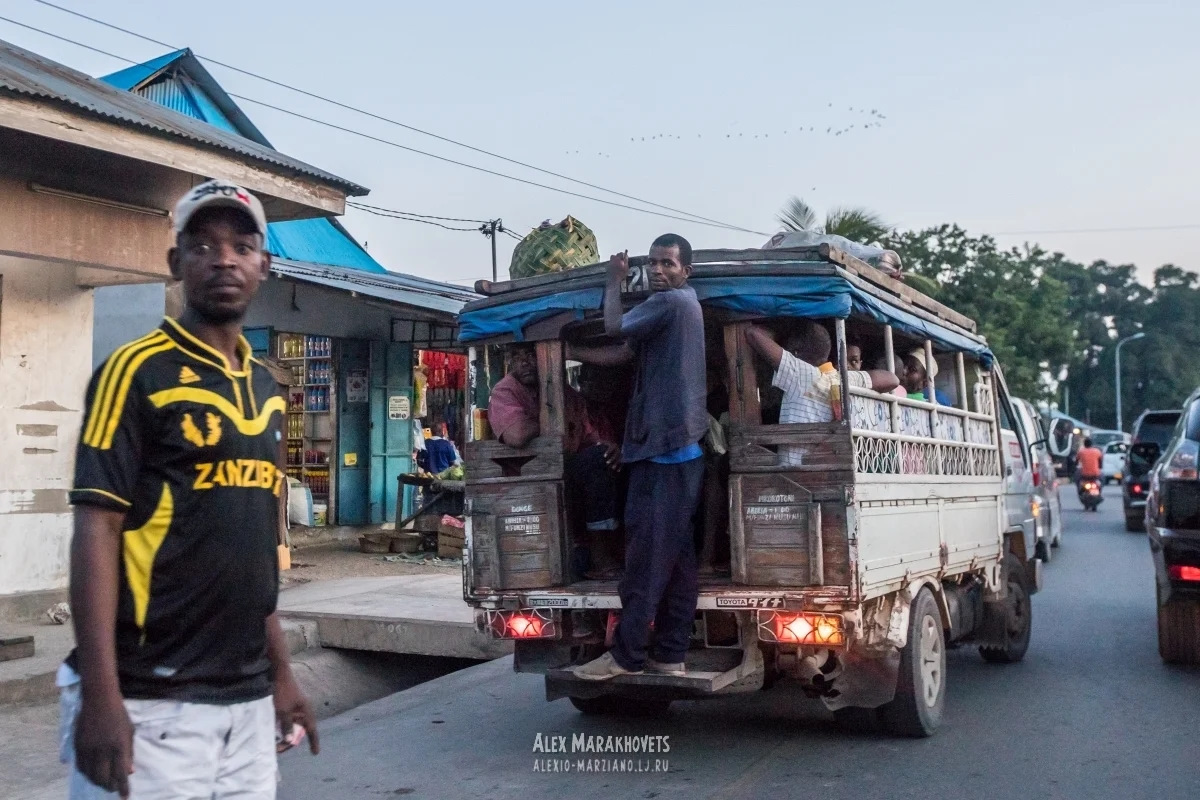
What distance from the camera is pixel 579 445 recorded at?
6.26m

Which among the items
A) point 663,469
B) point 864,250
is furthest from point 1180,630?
point 663,469

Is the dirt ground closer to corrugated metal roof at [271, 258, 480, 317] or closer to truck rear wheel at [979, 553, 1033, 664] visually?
corrugated metal roof at [271, 258, 480, 317]

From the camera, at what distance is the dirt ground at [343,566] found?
39.2 feet

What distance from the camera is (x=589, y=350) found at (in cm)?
598

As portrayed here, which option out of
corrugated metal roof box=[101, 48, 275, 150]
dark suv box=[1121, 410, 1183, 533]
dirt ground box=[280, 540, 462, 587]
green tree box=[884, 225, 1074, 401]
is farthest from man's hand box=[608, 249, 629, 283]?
green tree box=[884, 225, 1074, 401]

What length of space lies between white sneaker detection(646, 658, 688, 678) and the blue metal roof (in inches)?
449

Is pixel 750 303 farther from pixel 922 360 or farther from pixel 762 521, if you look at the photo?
pixel 922 360

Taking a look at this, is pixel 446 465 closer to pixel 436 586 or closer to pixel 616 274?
pixel 436 586

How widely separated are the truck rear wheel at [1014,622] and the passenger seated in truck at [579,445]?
11.3 feet

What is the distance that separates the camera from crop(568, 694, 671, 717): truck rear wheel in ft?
21.7

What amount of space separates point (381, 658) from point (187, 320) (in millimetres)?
7300

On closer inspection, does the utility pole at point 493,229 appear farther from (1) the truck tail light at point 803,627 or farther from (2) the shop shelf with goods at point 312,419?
(1) the truck tail light at point 803,627

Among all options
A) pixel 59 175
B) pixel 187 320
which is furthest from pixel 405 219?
pixel 187 320

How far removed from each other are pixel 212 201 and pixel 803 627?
11.8 feet
